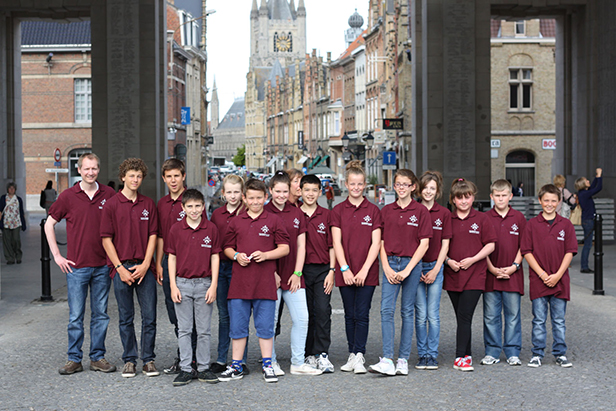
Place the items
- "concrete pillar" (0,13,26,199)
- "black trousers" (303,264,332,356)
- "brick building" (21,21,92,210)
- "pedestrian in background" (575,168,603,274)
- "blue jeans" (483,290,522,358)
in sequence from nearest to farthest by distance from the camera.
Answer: "black trousers" (303,264,332,356) < "blue jeans" (483,290,522,358) < "pedestrian in background" (575,168,603,274) < "concrete pillar" (0,13,26,199) < "brick building" (21,21,92,210)

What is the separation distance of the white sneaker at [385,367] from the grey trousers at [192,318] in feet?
4.64

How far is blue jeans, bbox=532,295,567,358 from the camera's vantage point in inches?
309

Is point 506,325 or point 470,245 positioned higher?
point 470,245

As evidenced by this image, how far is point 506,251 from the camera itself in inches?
315

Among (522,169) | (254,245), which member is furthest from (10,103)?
(522,169)

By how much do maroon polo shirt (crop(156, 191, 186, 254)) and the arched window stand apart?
37.0m

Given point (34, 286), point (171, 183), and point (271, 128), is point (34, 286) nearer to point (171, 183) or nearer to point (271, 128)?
point (171, 183)

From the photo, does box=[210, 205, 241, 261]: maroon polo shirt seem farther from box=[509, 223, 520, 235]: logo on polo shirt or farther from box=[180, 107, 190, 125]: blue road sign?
box=[180, 107, 190, 125]: blue road sign

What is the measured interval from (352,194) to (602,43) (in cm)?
1875

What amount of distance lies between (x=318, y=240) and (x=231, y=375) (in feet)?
4.49

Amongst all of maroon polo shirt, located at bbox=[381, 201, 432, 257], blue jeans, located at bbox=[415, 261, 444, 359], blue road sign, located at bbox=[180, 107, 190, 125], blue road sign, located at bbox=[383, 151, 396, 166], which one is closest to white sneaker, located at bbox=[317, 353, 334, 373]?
blue jeans, located at bbox=[415, 261, 444, 359]

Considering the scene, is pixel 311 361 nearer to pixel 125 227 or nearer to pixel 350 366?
pixel 350 366

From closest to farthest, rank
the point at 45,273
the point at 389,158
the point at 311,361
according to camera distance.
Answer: the point at 311,361, the point at 45,273, the point at 389,158

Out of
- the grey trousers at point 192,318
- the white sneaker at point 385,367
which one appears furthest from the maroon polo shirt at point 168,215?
the white sneaker at point 385,367
